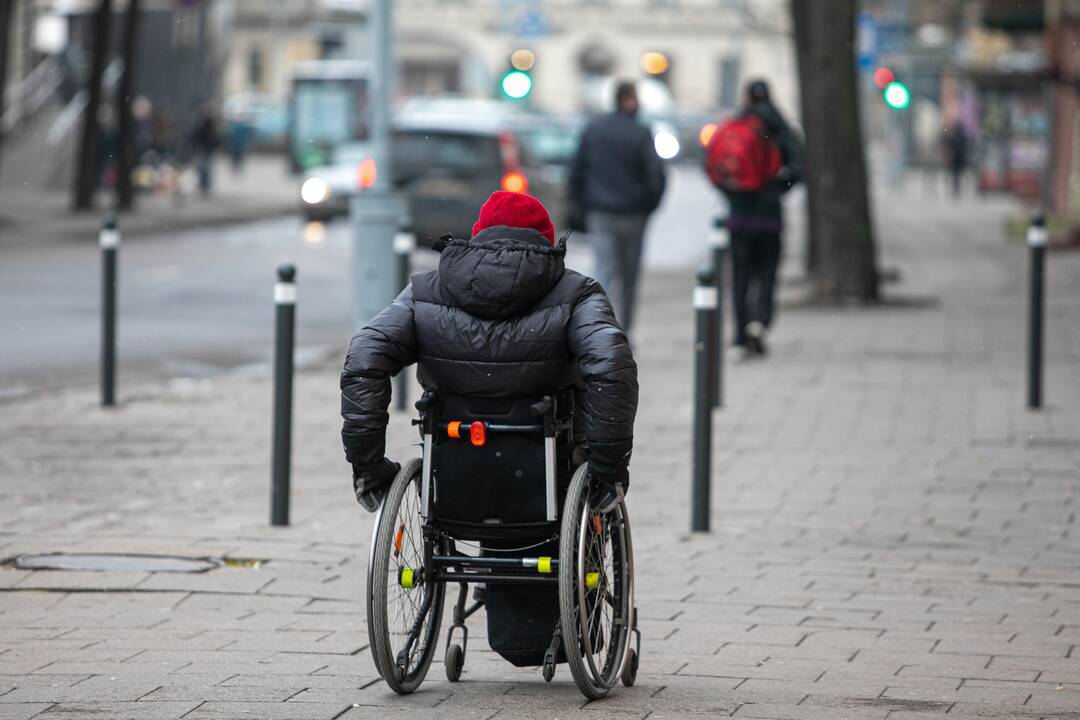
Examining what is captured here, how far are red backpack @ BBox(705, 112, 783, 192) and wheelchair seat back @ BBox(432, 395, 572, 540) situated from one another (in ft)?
28.6

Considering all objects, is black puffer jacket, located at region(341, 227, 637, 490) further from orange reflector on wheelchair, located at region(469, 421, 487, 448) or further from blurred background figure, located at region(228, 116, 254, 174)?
blurred background figure, located at region(228, 116, 254, 174)

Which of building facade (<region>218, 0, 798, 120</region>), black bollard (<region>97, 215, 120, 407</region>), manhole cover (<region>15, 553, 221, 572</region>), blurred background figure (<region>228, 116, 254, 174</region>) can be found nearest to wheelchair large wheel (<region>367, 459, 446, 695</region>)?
manhole cover (<region>15, 553, 221, 572</region>)

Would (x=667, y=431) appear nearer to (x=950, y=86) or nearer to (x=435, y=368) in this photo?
(x=435, y=368)

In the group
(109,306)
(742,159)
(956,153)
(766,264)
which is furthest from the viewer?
(956,153)

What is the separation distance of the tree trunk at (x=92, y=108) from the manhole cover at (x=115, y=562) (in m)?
25.1

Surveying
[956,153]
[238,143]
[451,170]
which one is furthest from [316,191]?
[956,153]

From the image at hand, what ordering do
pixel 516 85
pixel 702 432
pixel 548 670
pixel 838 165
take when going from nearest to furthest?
pixel 548 670
pixel 702 432
pixel 516 85
pixel 838 165

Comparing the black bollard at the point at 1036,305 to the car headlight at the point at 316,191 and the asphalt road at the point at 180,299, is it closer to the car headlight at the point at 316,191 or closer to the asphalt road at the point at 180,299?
the asphalt road at the point at 180,299

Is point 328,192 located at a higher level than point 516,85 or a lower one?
lower

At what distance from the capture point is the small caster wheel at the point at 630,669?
5.76 metres

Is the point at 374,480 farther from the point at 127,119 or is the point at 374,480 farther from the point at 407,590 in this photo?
the point at 127,119

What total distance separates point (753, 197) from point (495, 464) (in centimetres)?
889

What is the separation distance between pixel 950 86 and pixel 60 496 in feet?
196

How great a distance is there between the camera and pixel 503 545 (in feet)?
18.8
